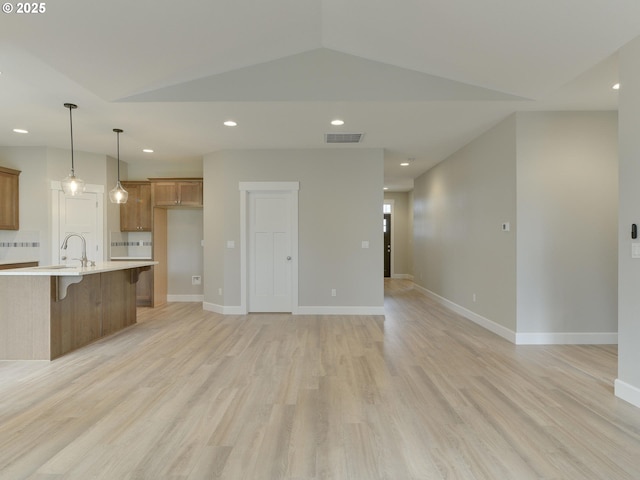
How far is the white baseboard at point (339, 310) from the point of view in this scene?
5430 millimetres

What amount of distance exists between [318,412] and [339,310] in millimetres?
3129

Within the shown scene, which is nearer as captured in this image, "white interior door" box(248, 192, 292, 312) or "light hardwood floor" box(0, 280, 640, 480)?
"light hardwood floor" box(0, 280, 640, 480)

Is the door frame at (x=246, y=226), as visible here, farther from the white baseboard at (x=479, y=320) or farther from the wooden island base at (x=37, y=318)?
the white baseboard at (x=479, y=320)

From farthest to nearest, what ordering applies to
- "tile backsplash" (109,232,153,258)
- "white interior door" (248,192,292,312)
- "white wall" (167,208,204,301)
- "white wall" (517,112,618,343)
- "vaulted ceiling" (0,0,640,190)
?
1. "white wall" (167,208,204,301)
2. "tile backsplash" (109,232,153,258)
3. "white interior door" (248,192,292,312)
4. "white wall" (517,112,618,343)
5. "vaulted ceiling" (0,0,640,190)

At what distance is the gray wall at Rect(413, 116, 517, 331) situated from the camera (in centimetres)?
409

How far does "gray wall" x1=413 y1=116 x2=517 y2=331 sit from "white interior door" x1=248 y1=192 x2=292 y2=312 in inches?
111

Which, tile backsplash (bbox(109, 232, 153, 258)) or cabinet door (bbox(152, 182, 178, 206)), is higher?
cabinet door (bbox(152, 182, 178, 206))

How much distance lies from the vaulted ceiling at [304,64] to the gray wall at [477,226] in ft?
1.64

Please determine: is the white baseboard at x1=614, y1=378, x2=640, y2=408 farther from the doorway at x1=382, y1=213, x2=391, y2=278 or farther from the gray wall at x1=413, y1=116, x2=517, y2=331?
the doorway at x1=382, y1=213, x2=391, y2=278

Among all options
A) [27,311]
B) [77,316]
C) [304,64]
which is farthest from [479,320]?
[27,311]

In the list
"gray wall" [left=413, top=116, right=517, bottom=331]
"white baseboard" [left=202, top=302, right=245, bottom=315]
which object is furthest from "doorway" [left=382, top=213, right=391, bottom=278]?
"white baseboard" [left=202, top=302, right=245, bottom=315]

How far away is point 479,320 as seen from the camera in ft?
15.8

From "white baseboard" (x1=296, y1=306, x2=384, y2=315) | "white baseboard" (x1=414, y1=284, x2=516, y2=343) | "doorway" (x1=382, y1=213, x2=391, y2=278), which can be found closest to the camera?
"white baseboard" (x1=414, y1=284, x2=516, y2=343)

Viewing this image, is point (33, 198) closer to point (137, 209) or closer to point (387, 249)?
point (137, 209)
